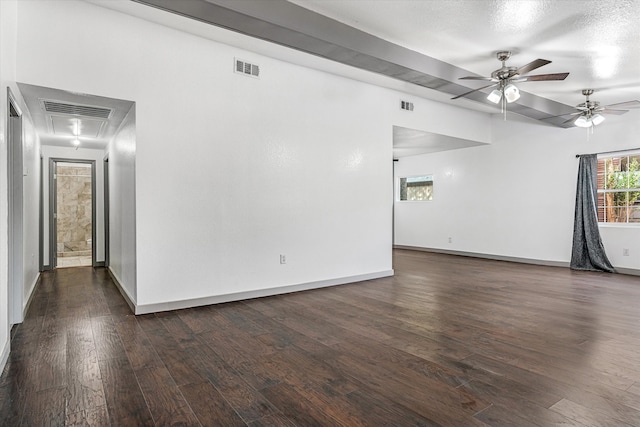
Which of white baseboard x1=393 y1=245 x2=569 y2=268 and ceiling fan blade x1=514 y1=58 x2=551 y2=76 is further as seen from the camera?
white baseboard x1=393 y1=245 x2=569 y2=268

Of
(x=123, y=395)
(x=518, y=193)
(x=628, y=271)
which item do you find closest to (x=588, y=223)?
(x=628, y=271)

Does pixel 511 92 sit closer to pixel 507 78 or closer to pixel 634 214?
pixel 507 78

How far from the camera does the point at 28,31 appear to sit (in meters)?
3.17

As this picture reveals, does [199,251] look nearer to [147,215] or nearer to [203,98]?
[147,215]

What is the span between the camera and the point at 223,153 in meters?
4.24

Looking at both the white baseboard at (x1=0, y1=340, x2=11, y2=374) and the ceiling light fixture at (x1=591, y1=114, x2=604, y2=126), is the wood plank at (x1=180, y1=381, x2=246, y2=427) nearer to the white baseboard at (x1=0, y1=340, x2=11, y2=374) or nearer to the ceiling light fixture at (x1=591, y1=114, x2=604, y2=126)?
the white baseboard at (x1=0, y1=340, x2=11, y2=374)

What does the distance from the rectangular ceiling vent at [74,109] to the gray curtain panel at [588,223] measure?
765 centimetres

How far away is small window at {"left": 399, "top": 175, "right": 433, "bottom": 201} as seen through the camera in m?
9.39

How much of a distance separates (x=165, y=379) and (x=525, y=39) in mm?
4654

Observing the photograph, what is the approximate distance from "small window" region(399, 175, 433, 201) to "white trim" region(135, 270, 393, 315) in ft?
14.1

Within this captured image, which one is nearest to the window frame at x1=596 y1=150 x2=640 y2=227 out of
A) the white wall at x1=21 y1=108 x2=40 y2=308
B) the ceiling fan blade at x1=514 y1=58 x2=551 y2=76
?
the ceiling fan blade at x1=514 y1=58 x2=551 y2=76

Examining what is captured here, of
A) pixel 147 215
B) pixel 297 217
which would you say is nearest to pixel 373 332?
pixel 297 217

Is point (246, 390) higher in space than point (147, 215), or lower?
lower

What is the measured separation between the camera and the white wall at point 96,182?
21.9ft
